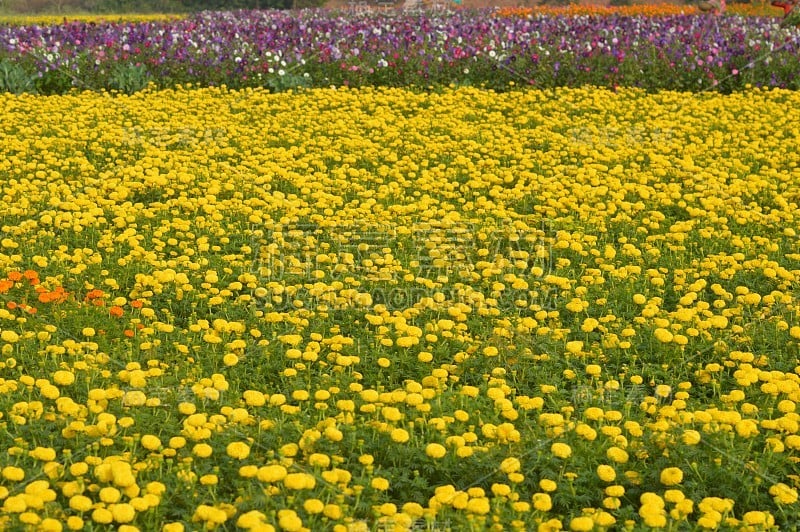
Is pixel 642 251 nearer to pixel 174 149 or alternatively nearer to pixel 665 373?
pixel 665 373

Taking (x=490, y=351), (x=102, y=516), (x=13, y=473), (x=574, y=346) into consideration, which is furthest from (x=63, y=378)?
(x=574, y=346)

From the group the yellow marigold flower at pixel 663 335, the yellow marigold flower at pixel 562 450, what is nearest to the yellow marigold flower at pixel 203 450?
the yellow marigold flower at pixel 562 450

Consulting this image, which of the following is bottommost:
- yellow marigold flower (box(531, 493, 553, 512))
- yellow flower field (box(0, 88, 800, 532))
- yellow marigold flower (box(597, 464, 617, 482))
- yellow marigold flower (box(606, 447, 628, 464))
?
yellow flower field (box(0, 88, 800, 532))

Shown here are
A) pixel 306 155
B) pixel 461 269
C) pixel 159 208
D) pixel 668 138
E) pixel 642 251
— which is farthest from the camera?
pixel 668 138

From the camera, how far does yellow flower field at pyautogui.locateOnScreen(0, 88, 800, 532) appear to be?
3.62 m

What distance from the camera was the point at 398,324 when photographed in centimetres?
510

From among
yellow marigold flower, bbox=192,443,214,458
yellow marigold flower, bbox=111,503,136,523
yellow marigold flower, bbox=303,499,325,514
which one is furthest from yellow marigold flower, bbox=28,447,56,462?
yellow marigold flower, bbox=303,499,325,514

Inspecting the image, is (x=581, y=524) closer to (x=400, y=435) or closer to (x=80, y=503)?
(x=400, y=435)

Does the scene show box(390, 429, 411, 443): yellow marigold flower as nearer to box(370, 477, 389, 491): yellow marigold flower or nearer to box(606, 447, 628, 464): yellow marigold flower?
box(370, 477, 389, 491): yellow marigold flower

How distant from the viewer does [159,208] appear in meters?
7.38

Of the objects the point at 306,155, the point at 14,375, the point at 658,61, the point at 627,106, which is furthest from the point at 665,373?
the point at 658,61

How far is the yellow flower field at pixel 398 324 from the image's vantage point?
3615mm

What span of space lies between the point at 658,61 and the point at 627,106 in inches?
73.8

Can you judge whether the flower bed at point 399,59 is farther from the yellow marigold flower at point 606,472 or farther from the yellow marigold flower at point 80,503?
the yellow marigold flower at point 80,503
